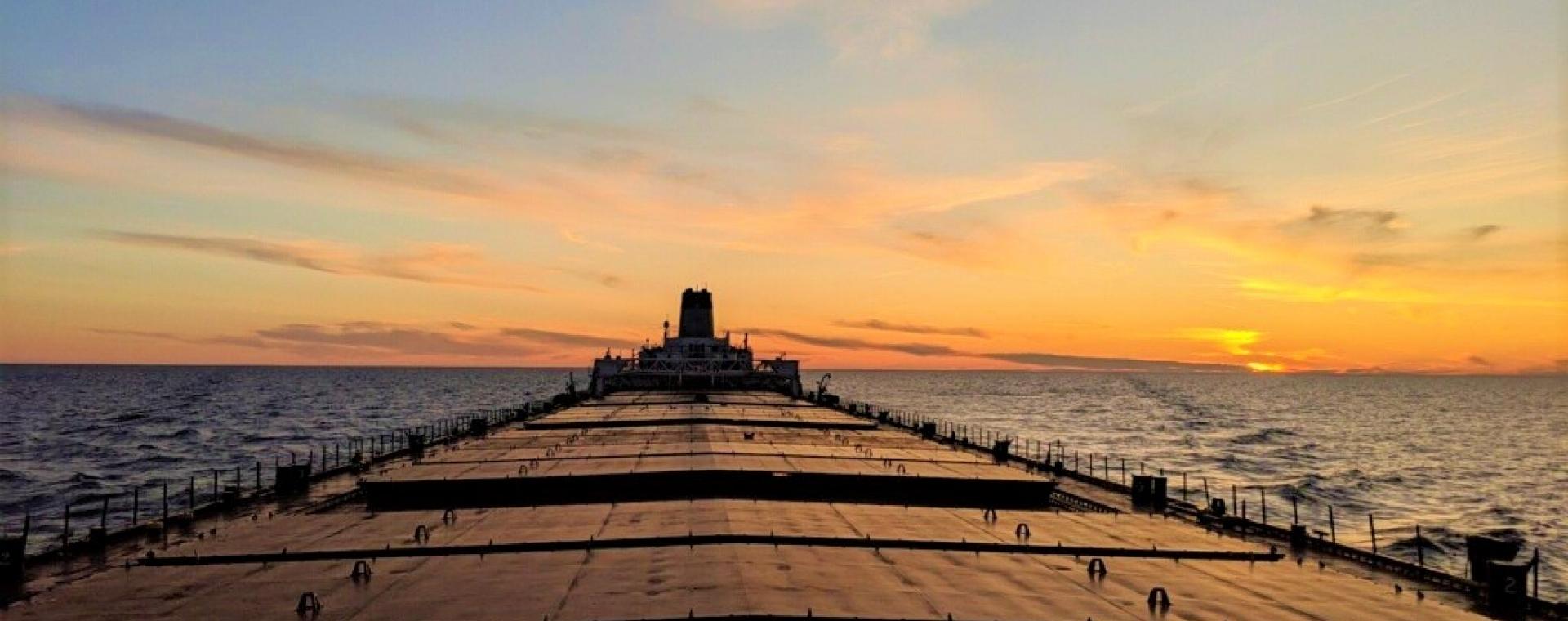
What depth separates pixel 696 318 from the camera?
439 ft

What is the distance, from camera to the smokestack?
13312 centimetres

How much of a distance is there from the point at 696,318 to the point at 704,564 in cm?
11404

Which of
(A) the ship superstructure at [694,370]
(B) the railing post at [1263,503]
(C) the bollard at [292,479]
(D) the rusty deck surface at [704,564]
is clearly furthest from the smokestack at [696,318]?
(D) the rusty deck surface at [704,564]

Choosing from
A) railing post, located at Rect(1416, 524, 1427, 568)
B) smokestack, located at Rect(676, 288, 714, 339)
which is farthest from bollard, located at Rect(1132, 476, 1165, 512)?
smokestack, located at Rect(676, 288, 714, 339)

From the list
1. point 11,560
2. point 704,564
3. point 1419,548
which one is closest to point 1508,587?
point 1419,548

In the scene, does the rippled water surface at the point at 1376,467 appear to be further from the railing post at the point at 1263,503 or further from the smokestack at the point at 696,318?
the smokestack at the point at 696,318

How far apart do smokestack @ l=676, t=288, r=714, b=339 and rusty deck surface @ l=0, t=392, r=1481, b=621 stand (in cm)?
9716

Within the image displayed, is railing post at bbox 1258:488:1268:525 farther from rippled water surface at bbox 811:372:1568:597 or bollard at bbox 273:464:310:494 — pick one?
bollard at bbox 273:464:310:494

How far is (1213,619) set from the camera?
1800 centimetres

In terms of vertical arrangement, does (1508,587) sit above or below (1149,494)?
above

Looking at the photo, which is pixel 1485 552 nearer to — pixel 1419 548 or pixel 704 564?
pixel 1419 548

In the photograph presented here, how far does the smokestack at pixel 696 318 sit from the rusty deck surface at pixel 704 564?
97.2 m

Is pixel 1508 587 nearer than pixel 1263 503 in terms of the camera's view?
Yes

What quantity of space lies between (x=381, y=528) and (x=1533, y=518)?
7622 cm
